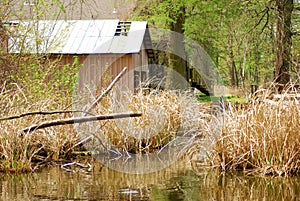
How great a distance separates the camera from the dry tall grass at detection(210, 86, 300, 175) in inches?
315

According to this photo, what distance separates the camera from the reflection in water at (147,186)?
652 cm

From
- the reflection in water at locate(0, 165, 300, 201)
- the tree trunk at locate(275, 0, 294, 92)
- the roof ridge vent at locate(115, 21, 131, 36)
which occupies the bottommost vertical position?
the reflection in water at locate(0, 165, 300, 201)

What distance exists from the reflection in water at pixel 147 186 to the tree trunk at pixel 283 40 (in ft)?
27.9

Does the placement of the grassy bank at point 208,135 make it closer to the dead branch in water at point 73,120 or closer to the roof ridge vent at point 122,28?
the dead branch in water at point 73,120

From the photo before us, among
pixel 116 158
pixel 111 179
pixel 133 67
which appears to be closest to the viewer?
pixel 111 179

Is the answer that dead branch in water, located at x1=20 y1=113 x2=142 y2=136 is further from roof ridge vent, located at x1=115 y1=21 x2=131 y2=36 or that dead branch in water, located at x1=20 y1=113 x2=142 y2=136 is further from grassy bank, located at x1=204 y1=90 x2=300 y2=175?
roof ridge vent, located at x1=115 y1=21 x2=131 y2=36

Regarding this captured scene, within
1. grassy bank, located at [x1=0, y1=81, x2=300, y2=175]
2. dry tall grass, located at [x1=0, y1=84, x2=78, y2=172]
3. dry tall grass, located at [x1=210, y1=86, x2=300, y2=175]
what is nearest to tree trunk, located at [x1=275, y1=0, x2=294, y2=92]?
grassy bank, located at [x1=0, y1=81, x2=300, y2=175]

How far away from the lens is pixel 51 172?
8.78m

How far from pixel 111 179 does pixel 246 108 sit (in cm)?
271

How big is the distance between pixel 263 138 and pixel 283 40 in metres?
8.99

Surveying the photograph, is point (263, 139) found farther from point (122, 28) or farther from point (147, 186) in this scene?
point (122, 28)

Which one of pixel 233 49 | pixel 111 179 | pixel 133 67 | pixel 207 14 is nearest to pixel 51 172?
pixel 111 179

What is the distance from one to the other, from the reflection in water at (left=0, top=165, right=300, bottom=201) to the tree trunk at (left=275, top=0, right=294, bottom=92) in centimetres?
850

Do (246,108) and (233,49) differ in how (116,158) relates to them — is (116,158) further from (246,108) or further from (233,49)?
(233,49)
